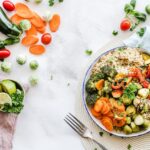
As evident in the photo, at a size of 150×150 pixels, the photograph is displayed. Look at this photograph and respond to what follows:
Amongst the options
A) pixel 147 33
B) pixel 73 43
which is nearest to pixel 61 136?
pixel 73 43

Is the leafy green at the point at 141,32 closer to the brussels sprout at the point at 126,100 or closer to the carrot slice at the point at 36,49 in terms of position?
the brussels sprout at the point at 126,100

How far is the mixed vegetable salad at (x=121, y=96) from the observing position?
2.12 metres

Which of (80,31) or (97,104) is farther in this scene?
(80,31)

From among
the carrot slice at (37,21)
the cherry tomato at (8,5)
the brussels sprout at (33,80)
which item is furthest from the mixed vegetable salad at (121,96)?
the cherry tomato at (8,5)

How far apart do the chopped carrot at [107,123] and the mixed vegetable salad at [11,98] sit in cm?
40

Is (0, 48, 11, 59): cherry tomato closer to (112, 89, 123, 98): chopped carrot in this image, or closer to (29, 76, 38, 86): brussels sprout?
(29, 76, 38, 86): brussels sprout

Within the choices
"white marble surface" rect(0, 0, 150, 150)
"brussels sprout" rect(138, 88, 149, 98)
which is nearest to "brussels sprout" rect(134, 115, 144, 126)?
"brussels sprout" rect(138, 88, 149, 98)

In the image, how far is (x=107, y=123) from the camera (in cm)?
215

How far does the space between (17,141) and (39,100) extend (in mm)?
233

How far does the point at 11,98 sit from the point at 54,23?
1.43 feet

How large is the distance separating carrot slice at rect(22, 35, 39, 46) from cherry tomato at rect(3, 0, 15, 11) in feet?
0.53

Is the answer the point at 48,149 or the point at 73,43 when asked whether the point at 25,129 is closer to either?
the point at 48,149

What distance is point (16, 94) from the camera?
217 cm

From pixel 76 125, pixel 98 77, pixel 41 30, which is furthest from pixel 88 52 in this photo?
pixel 76 125
